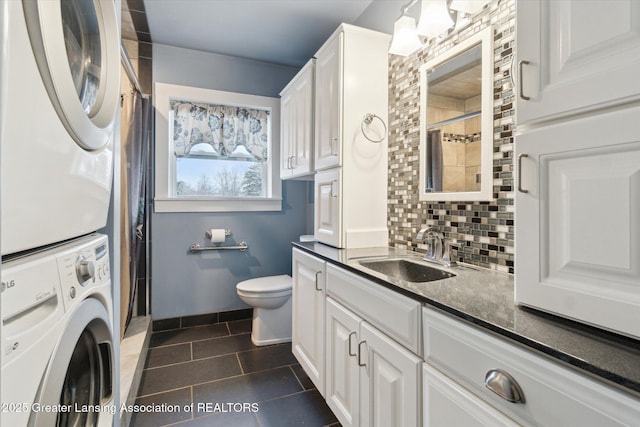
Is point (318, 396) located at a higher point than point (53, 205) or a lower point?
lower

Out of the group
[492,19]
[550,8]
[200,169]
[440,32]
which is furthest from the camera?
[200,169]

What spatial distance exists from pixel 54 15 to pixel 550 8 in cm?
114

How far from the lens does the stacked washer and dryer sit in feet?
1.72

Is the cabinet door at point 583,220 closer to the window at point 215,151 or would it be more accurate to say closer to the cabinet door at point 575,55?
the cabinet door at point 575,55

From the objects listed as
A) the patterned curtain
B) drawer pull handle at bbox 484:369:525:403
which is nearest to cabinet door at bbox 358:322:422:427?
drawer pull handle at bbox 484:369:525:403

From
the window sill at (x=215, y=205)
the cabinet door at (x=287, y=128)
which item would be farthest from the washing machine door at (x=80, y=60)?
the window sill at (x=215, y=205)

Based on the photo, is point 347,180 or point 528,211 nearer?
point 528,211

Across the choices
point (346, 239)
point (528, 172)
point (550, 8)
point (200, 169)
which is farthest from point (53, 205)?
point (200, 169)

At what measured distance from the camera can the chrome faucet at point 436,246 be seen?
1.51 m

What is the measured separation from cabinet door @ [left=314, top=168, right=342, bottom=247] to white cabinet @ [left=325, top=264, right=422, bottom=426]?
1.25 ft

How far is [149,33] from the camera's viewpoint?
2660 millimetres

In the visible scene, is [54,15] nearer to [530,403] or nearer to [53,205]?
[53,205]

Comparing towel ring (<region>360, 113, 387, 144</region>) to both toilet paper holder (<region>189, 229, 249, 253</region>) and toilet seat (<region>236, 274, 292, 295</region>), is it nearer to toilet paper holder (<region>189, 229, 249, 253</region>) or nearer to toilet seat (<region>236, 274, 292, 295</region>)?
toilet seat (<region>236, 274, 292, 295</region>)

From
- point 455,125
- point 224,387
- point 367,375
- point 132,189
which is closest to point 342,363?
point 367,375
